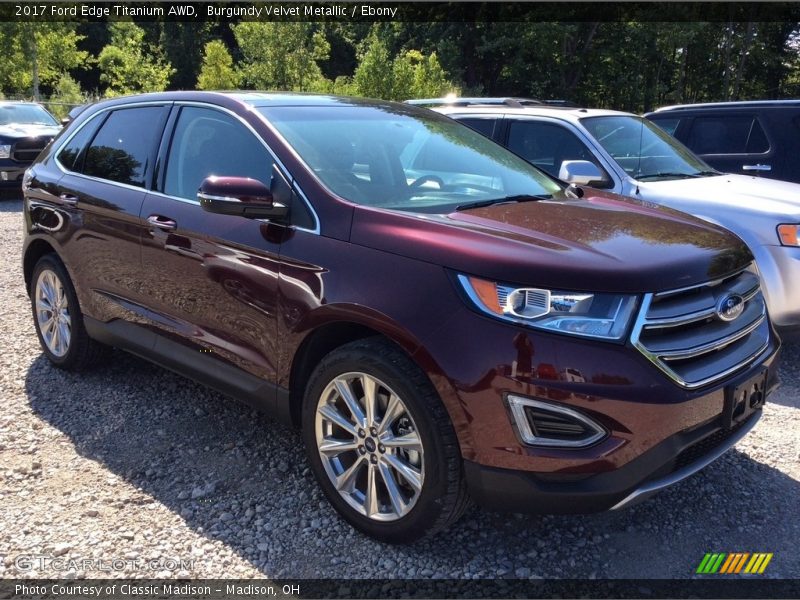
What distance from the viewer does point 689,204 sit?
17.4 feet

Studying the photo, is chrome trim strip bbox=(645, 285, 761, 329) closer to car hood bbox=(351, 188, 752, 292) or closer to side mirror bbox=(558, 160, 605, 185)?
car hood bbox=(351, 188, 752, 292)

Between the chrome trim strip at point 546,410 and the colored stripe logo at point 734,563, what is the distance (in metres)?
Answer: 0.83

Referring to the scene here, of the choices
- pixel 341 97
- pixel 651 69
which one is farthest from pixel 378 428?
pixel 651 69

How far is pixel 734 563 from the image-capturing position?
2.75 meters

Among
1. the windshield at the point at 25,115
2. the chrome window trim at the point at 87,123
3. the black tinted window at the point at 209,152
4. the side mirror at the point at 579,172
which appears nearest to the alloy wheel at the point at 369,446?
the black tinted window at the point at 209,152

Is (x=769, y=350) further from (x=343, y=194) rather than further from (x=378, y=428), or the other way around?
(x=343, y=194)

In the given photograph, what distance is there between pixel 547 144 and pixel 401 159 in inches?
119

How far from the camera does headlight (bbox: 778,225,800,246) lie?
473 centimetres

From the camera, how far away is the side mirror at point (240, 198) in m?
2.96

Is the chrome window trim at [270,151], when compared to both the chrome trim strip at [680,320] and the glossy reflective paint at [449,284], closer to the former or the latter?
the glossy reflective paint at [449,284]

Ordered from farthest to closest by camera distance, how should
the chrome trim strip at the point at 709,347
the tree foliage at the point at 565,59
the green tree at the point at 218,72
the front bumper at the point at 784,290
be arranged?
the tree foliage at the point at 565,59
the green tree at the point at 218,72
the front bumper at the point at 784,290
the chrome trim strip at the point at 709,347

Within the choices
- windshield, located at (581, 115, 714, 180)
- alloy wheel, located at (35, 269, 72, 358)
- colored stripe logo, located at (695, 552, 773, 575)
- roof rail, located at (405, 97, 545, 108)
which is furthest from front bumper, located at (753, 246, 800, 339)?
alloy wheel, located at (35, 269, 72, 358)

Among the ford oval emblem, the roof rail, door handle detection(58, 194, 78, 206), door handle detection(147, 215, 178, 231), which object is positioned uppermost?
the roof rail

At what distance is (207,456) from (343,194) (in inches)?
60.3
